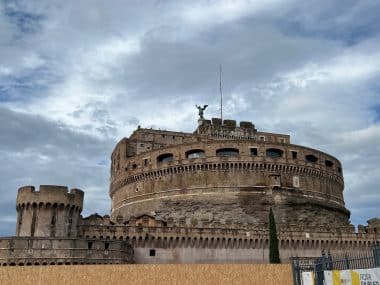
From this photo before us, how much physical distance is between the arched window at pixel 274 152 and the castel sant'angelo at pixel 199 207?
0.43 feet

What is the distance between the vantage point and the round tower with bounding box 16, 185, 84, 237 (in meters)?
34.1

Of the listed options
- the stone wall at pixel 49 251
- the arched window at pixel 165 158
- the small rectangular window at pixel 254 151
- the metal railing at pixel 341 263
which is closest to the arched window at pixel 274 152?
the small rectangular window at pixel 254 151

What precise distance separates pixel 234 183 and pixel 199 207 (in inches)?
206

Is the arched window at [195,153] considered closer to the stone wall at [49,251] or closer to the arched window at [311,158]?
the arched window at [311,158]

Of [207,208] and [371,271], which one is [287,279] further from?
[207,208]

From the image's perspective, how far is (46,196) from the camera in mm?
34531

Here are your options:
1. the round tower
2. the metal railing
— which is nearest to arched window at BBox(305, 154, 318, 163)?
the round tower

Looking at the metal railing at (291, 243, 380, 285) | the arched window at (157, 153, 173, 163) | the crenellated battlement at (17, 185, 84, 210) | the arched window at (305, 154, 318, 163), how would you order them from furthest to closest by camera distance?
the arched window at (305, 154, 318, 163) < the arched window at (157, 153, 173, 163) < the crenellated battlement at (17, 185, 84, 210) < the metal railing at (291, 243, 380, 285)

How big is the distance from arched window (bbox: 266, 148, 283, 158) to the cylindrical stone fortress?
0.13m

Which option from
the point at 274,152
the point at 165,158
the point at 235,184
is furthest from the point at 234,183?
the point at 165,158

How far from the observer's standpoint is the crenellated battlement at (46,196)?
34.5m

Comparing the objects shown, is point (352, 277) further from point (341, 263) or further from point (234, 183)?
point (234, 183)

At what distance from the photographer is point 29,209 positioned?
34.5 metres

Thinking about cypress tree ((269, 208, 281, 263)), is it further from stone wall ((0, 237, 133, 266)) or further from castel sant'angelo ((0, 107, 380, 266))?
stone wall ((0, 237, 133, 266))
